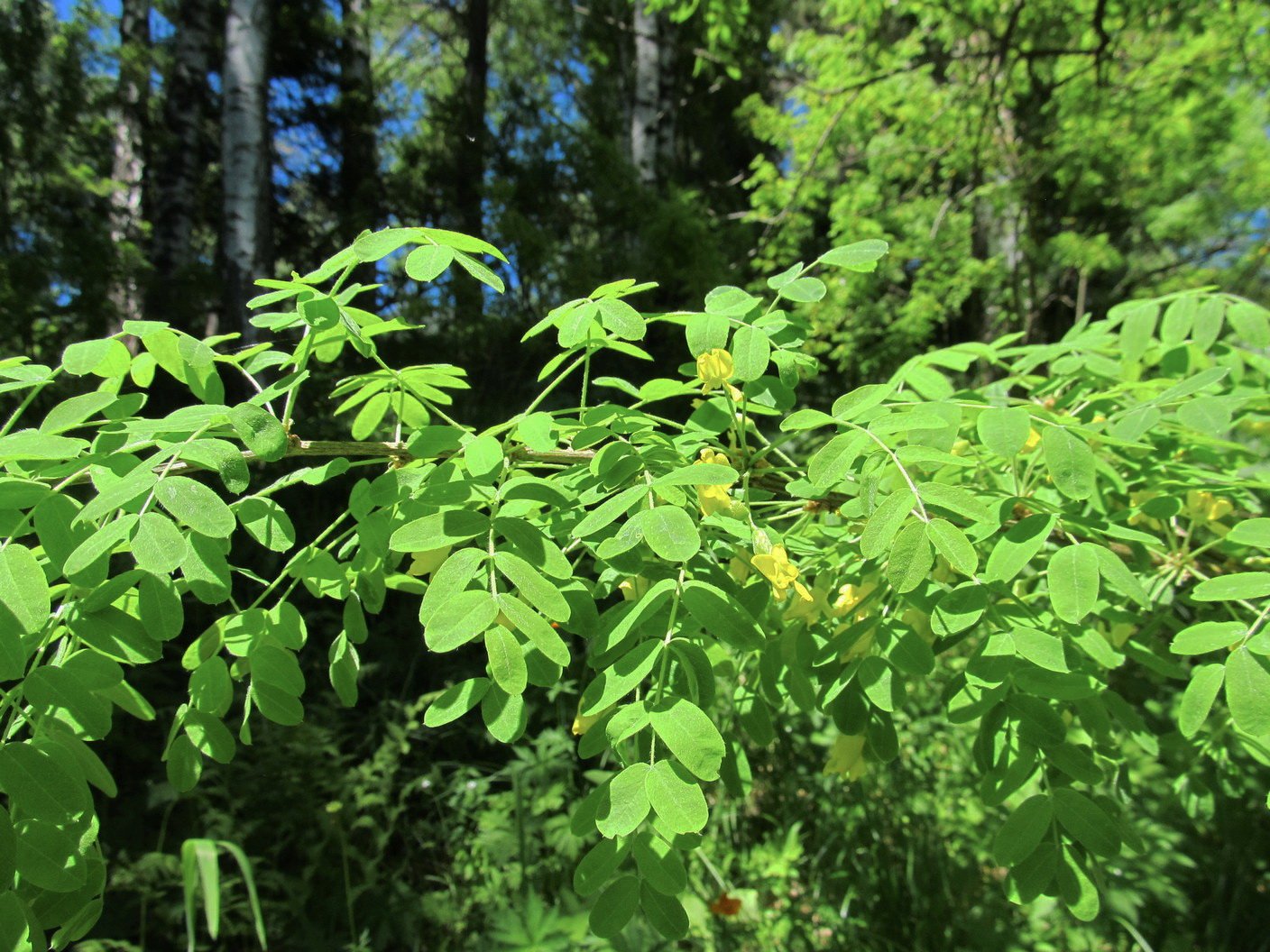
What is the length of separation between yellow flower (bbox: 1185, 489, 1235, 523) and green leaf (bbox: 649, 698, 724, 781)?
77cm

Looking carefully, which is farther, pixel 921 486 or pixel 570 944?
pixel 570 944

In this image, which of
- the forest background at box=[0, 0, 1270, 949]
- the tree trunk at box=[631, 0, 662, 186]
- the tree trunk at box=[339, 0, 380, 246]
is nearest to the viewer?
the forest background at box=[0, 0, 1270, 949]

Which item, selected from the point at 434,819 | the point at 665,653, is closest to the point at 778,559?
the point at 665,653

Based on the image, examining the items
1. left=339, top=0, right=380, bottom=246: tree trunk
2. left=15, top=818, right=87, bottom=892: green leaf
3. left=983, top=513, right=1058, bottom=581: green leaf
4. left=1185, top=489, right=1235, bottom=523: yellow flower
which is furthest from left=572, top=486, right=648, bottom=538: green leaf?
left=339, top=0, right=380, bottom=246: tree trunk

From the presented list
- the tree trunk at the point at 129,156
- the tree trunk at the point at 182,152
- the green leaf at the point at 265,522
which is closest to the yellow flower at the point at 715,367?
the green leaf at the point at 265,522

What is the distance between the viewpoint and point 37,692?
0.56 m

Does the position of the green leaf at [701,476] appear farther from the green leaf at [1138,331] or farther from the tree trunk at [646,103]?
the tree trunk at [646,103]

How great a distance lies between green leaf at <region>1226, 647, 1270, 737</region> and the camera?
635mm

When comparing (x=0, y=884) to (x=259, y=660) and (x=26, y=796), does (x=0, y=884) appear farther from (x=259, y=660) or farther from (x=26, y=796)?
(x=259, y=660)

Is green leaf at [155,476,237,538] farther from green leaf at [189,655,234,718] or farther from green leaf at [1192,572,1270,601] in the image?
green leaf at [1192,572,1270,601]

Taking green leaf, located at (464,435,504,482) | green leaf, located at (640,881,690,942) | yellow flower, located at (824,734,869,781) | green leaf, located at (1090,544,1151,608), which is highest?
green leaf, located at (464,435,504,482)

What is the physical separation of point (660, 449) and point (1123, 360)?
930 millimetres

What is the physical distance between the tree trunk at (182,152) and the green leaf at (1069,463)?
5.65 m

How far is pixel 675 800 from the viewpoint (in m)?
0.55
